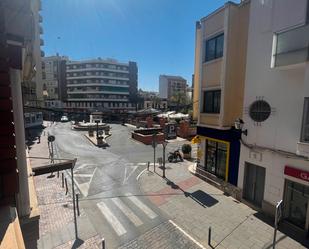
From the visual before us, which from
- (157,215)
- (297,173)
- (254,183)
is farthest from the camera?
(254,183)

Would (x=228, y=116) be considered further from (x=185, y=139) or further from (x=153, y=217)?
(x=185, y=139)

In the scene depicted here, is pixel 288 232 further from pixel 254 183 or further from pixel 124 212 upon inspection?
pixel 124 212

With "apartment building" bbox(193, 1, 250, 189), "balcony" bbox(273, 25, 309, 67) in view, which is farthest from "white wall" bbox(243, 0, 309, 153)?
"apartment building" bbox(193, 1, 250, 189)

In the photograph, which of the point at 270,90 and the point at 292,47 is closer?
the point at 292,47

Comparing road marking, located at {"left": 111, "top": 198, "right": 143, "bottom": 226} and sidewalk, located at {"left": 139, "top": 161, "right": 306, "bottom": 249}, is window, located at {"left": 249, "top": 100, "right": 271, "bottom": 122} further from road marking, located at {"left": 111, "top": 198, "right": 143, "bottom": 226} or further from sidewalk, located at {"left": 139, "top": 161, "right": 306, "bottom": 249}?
road marking, located at {"left": 111, "top": 198, "right": 143, "bottom": 226}

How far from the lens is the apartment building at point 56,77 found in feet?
269

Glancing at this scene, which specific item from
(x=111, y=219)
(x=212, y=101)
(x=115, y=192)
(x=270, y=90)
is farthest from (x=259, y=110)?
(x=115, y=192)

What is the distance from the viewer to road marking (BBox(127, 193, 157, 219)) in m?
10.3

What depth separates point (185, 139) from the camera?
32.1 m

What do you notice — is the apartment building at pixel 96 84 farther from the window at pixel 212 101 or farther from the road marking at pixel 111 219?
the road marking at pixel 111 219

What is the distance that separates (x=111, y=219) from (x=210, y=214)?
5021 millimetres

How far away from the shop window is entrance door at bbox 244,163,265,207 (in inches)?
72.6

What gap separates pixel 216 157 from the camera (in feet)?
45.3

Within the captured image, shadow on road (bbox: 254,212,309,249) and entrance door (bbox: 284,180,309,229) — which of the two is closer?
shadow on road (bbox: 254,212,309,249)
